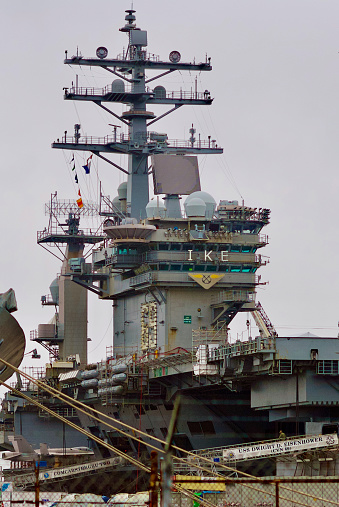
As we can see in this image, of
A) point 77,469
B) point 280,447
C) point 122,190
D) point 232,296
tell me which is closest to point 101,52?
point 122,190

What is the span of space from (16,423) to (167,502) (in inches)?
1988

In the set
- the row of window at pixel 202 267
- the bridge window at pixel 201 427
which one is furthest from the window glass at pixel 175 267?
the bridge window at pixel 201 427

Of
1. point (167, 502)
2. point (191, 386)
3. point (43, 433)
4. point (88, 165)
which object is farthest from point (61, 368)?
point (167, 502)

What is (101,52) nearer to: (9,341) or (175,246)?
(175,246)

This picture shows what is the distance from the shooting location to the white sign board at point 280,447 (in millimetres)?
29044

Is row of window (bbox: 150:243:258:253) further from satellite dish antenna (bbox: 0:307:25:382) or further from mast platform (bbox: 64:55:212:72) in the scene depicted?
satellite dish antenna (bbox: 0:307:25:382)

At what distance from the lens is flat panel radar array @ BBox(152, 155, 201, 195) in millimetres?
48750

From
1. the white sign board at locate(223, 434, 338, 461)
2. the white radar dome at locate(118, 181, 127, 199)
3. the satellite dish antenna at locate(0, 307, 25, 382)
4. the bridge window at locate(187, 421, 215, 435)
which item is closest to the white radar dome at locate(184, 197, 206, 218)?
the white radar dome at locate(118, 181, 127, 199)

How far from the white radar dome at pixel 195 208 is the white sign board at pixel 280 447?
1549 centimetres

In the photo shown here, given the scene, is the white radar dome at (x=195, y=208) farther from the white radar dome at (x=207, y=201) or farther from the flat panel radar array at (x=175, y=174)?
the flat panel radar array at (x=175, y=174)

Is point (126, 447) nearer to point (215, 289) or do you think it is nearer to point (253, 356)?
point (215, 289)

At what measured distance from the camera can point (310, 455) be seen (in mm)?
29891

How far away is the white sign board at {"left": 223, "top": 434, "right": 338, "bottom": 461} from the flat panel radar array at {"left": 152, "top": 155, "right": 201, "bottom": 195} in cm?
1824

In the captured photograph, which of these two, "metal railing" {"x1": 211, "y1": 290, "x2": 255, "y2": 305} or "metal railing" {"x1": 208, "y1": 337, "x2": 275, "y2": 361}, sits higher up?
"metal railing" {"x1": 211, "y1": 290, "x2": 255, "y2": 305}
